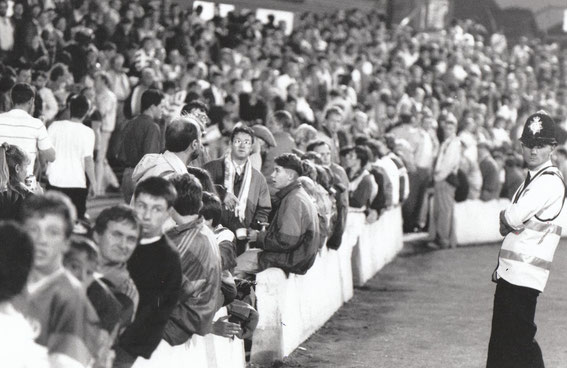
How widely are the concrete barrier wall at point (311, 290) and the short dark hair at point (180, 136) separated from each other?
1728 mm

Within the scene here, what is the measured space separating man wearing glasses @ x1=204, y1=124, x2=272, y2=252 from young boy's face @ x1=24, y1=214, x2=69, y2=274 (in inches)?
209

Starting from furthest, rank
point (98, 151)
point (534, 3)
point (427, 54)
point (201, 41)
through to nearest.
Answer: point (534, 3), point (427, 54), point (201, 41), point (98, 151)

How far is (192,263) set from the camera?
668 cm

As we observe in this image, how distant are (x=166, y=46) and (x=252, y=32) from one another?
4.57 m

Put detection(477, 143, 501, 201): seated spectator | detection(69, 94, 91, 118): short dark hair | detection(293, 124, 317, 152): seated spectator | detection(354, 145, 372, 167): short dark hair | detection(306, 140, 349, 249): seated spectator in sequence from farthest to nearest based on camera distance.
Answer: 1. detection(477, 143, 501, 201): seated spectator
2. detection(354, 145, 372, 167): short dark hair
3. detection(293, 124, 317, 152): seated spectator
4. detection(306, 140, 349, 249): seated spectator
5. detection(69, 94, 91, 118): short dark hair

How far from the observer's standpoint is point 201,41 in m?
21.6

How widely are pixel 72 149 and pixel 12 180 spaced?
310 centimetres

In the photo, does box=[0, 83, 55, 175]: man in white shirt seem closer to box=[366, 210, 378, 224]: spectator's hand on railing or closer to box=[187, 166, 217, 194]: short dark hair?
box=[187, 166, 217, 194]: short dark hair

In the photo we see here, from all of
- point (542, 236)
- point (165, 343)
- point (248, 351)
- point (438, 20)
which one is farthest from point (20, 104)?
point (438, 20)

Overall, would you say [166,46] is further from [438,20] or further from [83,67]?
[438,20]

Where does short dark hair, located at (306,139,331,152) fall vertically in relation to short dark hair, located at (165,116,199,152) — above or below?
below

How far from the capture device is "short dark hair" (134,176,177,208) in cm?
603

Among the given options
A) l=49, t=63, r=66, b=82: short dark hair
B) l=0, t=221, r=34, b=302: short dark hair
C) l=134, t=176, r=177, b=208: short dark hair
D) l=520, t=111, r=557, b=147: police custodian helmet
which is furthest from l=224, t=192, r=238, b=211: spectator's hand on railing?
l=49, t=63, r=66, b=82: short dark hair

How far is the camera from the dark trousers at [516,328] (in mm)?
7906
